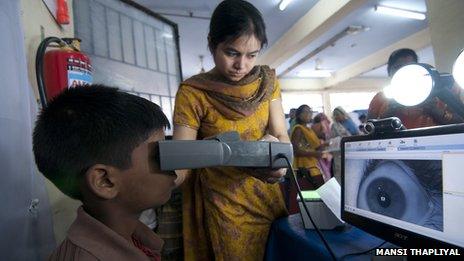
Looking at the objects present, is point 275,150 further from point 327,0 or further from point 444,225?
point 327,0

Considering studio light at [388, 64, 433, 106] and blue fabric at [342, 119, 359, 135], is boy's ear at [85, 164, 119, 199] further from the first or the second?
blue fabric at [342, 119, 359, 135]

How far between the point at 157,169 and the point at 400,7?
4.55m

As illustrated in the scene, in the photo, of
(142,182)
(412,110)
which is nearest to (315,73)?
(412,110)

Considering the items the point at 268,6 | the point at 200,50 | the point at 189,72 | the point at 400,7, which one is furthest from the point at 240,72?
the point at 189,72

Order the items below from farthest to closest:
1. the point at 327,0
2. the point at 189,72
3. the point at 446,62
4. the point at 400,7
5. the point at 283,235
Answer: the point at 189,72 → the point at 400,7 → the point at 327,0 → the point at 446,62 → the point at 283,235

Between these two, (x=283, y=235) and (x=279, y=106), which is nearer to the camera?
(x=283, y=235)

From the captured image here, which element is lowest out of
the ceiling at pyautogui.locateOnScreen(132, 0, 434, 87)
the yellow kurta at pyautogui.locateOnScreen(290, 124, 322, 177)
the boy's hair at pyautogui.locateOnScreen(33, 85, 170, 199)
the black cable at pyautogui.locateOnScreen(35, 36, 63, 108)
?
the yellow kurta at pyautogui.locateOnScreen(290, 124, 322, 177)

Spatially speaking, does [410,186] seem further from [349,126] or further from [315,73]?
[315,73]

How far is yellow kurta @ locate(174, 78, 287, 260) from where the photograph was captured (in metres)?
0.82

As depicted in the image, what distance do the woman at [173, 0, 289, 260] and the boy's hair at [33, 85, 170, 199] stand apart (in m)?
0.33

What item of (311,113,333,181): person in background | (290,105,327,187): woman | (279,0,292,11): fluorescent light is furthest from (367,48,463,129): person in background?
(279,0,292,11): fluorescent light

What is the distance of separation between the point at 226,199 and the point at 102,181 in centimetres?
41

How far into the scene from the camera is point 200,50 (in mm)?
5207

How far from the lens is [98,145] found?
46 centimetres
